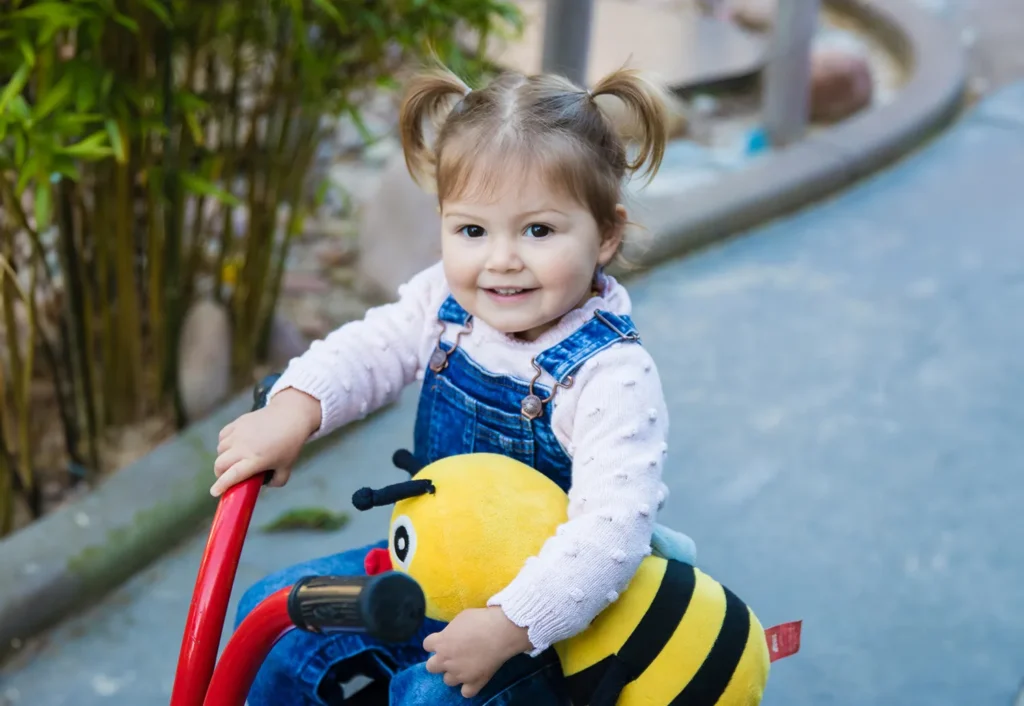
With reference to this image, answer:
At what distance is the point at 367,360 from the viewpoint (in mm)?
1444

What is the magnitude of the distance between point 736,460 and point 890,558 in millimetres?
384

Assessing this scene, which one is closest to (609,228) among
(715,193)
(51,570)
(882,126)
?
(51,570)

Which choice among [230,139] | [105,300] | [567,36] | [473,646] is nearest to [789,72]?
[567,36]

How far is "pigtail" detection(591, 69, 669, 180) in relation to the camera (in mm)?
1315

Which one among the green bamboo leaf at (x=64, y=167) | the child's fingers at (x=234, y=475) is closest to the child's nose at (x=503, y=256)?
the child's fingers at (x=234, y=475)

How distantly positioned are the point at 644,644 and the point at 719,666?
0.08m

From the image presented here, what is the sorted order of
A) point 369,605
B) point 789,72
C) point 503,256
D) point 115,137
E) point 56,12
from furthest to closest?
point 789,72 → point 115,137 → point 56,12 → point 503,256 → point 369,605

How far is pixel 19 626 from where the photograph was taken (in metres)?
1.81

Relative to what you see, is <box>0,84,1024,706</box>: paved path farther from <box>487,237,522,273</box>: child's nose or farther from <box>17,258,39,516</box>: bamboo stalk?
<box>487,237,522,273</box>: child's nose

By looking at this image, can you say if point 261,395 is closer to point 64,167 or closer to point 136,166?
point 64,167

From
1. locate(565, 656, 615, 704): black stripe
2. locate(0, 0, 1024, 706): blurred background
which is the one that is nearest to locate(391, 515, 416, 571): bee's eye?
locate(565, 656, 615, 704): black stripe

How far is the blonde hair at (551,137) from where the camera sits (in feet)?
4.12

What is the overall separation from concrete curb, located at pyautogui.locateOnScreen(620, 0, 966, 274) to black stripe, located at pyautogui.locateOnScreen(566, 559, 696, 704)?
62.2 inches

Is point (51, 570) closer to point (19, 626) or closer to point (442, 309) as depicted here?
point (19, 626)
